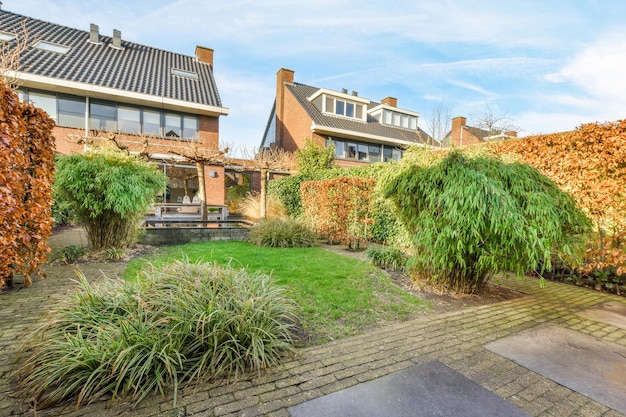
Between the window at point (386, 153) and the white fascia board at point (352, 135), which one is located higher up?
the white fascia board at point (352, 135)

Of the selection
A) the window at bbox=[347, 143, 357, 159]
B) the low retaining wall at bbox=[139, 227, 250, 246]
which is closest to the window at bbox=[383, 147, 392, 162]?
the window at bbox=[347, 143, 357, 159]

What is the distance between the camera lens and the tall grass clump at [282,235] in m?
8.04

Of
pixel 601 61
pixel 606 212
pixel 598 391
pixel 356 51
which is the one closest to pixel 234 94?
pixel 356 51

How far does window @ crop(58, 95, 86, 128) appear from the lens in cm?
1433

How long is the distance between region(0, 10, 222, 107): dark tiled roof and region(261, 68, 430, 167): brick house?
5.86 m

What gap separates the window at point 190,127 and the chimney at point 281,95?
7.70m

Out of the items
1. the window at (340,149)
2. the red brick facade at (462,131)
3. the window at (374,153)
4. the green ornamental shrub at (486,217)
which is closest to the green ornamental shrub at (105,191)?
the green ornamental shrub at (486,217)

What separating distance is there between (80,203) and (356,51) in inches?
308

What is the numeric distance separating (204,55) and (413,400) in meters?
22.8

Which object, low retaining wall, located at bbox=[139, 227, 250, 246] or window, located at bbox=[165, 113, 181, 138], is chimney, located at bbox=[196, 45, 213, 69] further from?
low retaining wall, located at bbox=[139, 227, 250, 246]

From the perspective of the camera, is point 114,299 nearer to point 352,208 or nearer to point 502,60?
point 352,208

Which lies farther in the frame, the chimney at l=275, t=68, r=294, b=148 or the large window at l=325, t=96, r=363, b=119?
the chimney at l=275, t=68, r=294, b=148

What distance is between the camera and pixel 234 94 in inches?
708

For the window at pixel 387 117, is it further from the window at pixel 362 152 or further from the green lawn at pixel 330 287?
the green lawn at pixel 330 287
